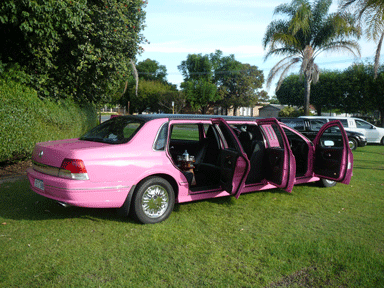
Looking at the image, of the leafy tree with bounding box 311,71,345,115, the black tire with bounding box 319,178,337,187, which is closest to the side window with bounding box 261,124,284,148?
the black tire with bounding box 319,178,337,187

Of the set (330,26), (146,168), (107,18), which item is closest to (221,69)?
(330,26)

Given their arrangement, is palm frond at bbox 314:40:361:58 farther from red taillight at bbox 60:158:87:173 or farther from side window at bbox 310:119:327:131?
red taillight at bbox 60:158:87:173

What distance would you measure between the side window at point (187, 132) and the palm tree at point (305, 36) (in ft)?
62.5

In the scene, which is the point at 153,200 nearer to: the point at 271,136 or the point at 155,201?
the point at 155,201

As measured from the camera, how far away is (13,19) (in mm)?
7512

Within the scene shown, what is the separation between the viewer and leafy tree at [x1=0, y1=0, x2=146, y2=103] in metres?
8.13

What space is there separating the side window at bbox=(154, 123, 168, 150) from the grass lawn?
1147mm

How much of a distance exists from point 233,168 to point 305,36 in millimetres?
22037

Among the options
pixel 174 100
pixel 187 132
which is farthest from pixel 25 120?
pixel 174 100

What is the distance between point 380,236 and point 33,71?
943cm

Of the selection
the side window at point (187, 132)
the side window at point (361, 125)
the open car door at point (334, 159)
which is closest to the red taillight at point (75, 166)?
the side window at point (187, 132)

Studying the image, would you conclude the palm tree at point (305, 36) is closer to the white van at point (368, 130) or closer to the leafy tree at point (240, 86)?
the white van at point (368, 130)

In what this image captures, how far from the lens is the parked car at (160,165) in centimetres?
443

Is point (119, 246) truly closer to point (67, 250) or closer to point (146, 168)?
point (67, 250)
